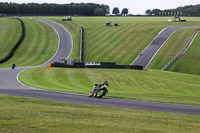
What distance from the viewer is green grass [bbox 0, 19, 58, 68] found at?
80.9m

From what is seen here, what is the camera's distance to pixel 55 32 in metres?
106

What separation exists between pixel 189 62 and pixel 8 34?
55.0 meters

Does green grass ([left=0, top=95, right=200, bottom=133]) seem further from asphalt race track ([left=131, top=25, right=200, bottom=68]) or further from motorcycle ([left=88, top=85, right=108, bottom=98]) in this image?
asphalt race track ([left=131, top=25, right=200, bottom=68])

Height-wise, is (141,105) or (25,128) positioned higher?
(25,128)

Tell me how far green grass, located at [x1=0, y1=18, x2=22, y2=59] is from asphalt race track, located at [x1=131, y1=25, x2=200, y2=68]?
32.9 metres

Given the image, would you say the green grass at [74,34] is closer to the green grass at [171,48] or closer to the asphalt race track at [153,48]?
the asphalt race track at [153,48]

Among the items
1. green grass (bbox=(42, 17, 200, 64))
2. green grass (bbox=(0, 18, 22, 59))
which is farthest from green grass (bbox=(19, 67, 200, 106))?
green grass (bbox=(0, 18, 22, 59))

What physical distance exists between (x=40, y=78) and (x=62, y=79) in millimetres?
3004

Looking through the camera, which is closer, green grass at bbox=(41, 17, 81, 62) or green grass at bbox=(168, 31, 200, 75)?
green grass at bbox=(168, 31, 200, 75)

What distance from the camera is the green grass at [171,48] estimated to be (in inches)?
2813

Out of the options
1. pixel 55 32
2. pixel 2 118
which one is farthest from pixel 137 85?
pixel 55 32

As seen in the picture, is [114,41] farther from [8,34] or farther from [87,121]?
[87,121]

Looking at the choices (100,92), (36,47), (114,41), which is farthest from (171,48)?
(100,92)

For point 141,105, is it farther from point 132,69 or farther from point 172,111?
point 132,69
